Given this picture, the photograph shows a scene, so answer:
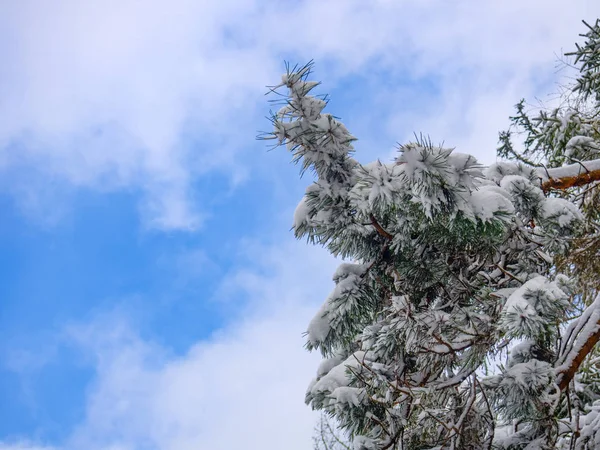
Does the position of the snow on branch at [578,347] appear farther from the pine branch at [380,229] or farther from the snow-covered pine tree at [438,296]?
the pine branch at [380,229]

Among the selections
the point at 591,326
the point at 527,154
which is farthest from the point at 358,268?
the point at 527,154

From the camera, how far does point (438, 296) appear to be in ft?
10.2

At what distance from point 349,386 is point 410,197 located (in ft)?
3.97

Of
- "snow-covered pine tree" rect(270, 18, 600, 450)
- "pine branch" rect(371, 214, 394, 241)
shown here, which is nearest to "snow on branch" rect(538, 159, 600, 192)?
"snow-covered pine tree" rect(270, 18, 600, 450)

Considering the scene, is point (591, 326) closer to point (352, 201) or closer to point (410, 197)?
point (410, 197)

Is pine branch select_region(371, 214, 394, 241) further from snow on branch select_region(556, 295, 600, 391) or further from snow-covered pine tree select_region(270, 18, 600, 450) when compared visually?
snow on branch select_region(556, 295, 600, 391)

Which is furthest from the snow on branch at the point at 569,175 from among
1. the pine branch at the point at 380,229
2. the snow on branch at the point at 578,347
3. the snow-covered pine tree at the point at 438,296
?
the pine branch at the point at 380,229

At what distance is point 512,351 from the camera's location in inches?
122

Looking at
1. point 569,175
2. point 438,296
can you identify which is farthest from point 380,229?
point 569,175

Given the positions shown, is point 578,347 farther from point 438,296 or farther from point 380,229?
point 380,229

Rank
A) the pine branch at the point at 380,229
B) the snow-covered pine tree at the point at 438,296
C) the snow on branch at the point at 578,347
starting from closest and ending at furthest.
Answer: the snow-covered pine tree at the point at 438,296
the pine branch at the point at 380,229
the snow on branch at the point at 578,347

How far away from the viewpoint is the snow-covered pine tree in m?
2.32

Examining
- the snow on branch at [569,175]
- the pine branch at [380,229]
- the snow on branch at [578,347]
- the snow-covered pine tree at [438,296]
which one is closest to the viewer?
the snow-covered pine tree at [438,296]

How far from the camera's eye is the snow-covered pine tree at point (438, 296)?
2322 millimetres
